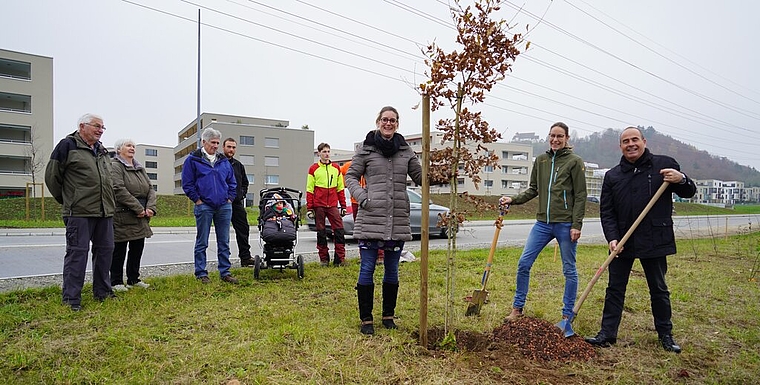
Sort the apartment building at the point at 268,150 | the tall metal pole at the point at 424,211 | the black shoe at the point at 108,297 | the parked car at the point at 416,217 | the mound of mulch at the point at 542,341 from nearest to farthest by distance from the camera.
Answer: the tall metal pole at the point at 424,211
the mound of mulch at the point at 542,341
the black shoe at the point at 108,297
the parked car at the point at 416,217
the apartment building at the point at 268,150

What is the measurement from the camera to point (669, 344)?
3820mm

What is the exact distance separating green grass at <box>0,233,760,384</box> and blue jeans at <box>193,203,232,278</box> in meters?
0.23

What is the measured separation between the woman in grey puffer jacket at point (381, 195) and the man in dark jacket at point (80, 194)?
109 inches

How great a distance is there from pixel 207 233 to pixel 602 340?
475 centimetres

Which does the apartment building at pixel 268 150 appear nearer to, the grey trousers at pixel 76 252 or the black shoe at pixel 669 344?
the grey trousers at pixel 76 252

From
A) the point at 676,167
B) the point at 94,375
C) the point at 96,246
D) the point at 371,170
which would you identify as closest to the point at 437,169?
the point at 371,170

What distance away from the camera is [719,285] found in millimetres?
6406

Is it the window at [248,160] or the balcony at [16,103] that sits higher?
the balcony at [16,103]

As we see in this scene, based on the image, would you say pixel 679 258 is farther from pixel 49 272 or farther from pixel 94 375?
pixel 49 272

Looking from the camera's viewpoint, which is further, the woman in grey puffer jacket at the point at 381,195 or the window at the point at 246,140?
the window at the point at 246,140

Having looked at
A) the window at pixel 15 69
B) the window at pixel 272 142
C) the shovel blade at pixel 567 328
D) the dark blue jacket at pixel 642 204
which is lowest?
the shovel blade at pixel 567 328

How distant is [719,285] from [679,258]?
3.04 meters

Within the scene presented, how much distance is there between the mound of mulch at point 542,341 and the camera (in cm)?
364

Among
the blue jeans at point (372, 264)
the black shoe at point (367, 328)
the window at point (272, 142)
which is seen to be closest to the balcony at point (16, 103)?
the window at point (272, 142)
